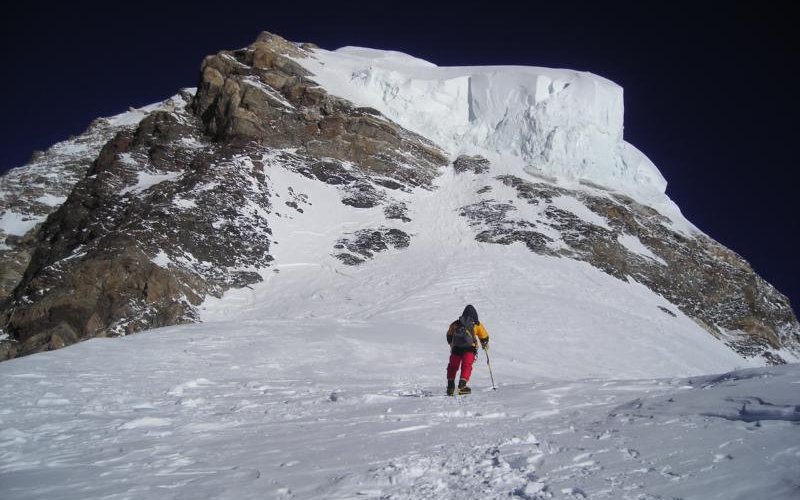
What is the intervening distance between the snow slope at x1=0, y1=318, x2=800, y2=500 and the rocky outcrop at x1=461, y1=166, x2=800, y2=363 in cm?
2668

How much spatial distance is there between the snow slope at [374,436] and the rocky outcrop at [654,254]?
26681mm

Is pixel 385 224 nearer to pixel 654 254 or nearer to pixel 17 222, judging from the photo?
pixel 654 254

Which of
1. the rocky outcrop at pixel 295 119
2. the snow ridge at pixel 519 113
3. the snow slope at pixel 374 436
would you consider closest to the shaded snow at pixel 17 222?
the rocky outcrop at pixel 295 119

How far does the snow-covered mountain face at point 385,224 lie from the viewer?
2203 cm

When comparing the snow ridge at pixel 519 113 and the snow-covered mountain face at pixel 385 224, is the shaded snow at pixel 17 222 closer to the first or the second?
the snow-covered mountain face at pixel 385 224

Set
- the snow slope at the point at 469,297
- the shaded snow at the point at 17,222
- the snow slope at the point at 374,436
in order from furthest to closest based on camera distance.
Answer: the shaded snow at the point at 17,222
the snow slope at the point at 469,297
the snow slope at the point at 374,436

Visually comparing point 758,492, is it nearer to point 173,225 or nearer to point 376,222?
point 173,225

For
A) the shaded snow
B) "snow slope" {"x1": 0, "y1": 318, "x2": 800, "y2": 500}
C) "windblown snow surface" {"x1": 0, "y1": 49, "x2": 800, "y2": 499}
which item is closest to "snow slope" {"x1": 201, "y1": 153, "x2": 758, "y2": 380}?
"windblown snow surface" {"x1": 0, "y1": 49, "x2": 800, "y2": 499}

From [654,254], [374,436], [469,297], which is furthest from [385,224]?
[374,436]

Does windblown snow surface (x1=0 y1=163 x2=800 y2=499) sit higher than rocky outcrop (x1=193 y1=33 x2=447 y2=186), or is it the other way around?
A: rocky outcrop (x1=193 y1=33 x2=447 y2=186)

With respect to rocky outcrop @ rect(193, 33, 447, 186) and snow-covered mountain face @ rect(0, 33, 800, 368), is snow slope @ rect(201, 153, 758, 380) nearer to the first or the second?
snow-covered mountain face @ rect(0, 33, 800, 368)

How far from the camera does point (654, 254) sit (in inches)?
1569

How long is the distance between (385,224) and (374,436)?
3007cm

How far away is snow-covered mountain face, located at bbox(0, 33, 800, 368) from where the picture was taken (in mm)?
22031
